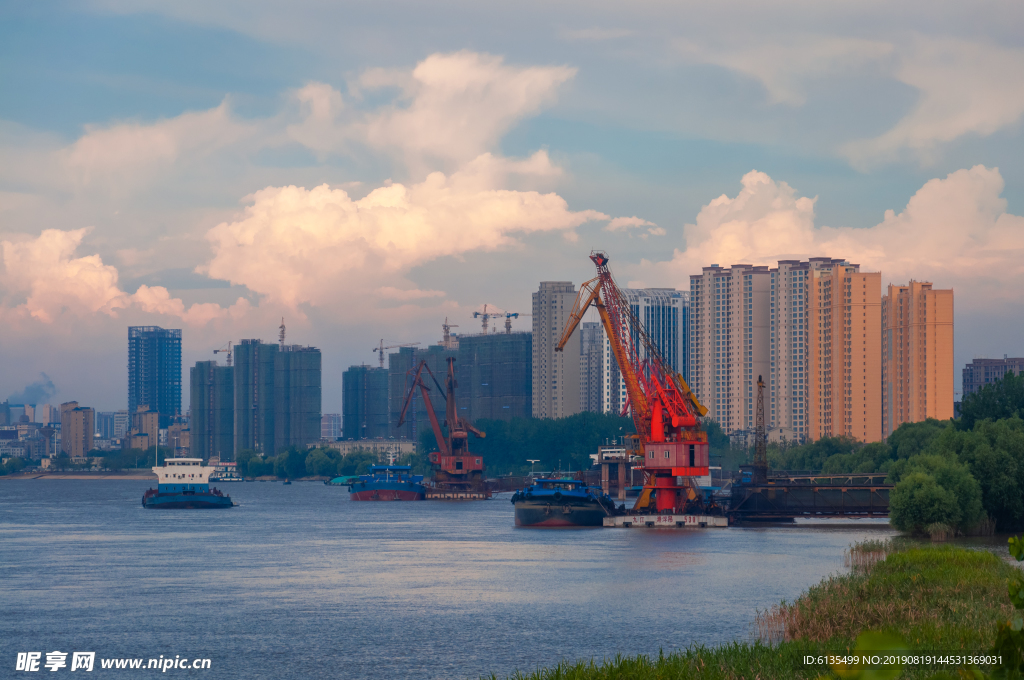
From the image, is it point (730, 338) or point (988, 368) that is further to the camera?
point (988, 368)

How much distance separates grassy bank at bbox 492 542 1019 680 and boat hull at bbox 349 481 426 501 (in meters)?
90.8

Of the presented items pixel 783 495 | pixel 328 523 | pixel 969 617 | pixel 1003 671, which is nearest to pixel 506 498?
pixel 328 523

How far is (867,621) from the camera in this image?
24469mm

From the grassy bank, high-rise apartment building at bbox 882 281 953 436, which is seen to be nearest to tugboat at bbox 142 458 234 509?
the grassy bank

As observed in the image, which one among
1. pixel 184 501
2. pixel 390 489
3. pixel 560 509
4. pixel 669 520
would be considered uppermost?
pixel 560 509

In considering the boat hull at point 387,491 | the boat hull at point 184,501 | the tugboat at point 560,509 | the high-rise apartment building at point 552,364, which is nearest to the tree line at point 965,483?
the tugboat at point 560,509

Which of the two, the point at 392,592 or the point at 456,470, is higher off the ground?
the point at 392,592

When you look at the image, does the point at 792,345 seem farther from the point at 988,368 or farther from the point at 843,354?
the point at 988,368

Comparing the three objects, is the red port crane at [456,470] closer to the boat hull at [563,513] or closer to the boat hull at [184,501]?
the boat hull at [184,501]

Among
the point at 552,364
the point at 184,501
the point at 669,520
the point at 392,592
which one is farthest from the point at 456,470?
the point at 392,592

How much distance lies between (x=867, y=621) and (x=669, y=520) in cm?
4799

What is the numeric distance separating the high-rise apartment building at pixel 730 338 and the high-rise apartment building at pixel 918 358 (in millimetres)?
20408

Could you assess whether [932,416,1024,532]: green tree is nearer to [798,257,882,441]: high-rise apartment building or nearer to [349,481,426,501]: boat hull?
[349,481,426,501]: boat hull

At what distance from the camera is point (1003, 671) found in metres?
4.56
